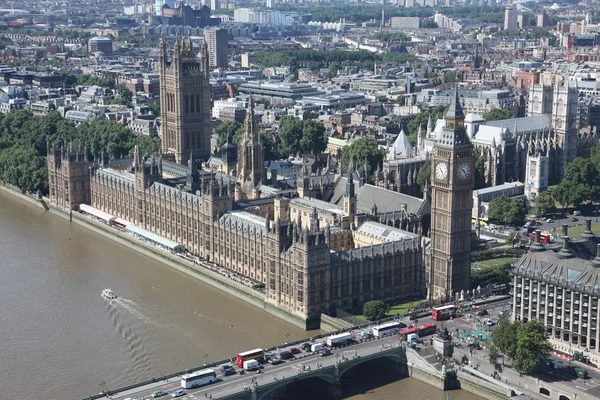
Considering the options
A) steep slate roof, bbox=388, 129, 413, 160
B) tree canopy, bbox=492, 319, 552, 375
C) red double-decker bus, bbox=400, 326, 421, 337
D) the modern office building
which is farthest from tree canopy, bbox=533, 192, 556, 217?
tree canopy, bbox=492, 319, 552, 375

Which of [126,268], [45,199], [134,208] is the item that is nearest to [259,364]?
[126,268]

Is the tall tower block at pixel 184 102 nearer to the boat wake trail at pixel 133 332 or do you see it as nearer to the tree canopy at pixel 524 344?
the boat wake trail at pixel 133 332

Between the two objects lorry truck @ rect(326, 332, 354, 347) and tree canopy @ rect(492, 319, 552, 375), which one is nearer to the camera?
tree canopy @ rect(492, 319, 552, 375)

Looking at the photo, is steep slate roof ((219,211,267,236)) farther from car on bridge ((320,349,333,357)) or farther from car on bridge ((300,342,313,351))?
car on bridge ((320,349,333,357))

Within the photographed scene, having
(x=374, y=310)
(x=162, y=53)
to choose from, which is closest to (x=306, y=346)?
(x=374, y=310)

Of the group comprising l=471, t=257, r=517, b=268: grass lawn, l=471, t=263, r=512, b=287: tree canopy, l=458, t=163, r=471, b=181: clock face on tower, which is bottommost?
l=471, t=257, r=517, b=268: grass lawn

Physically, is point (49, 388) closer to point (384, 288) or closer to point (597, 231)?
point (384, 288)
